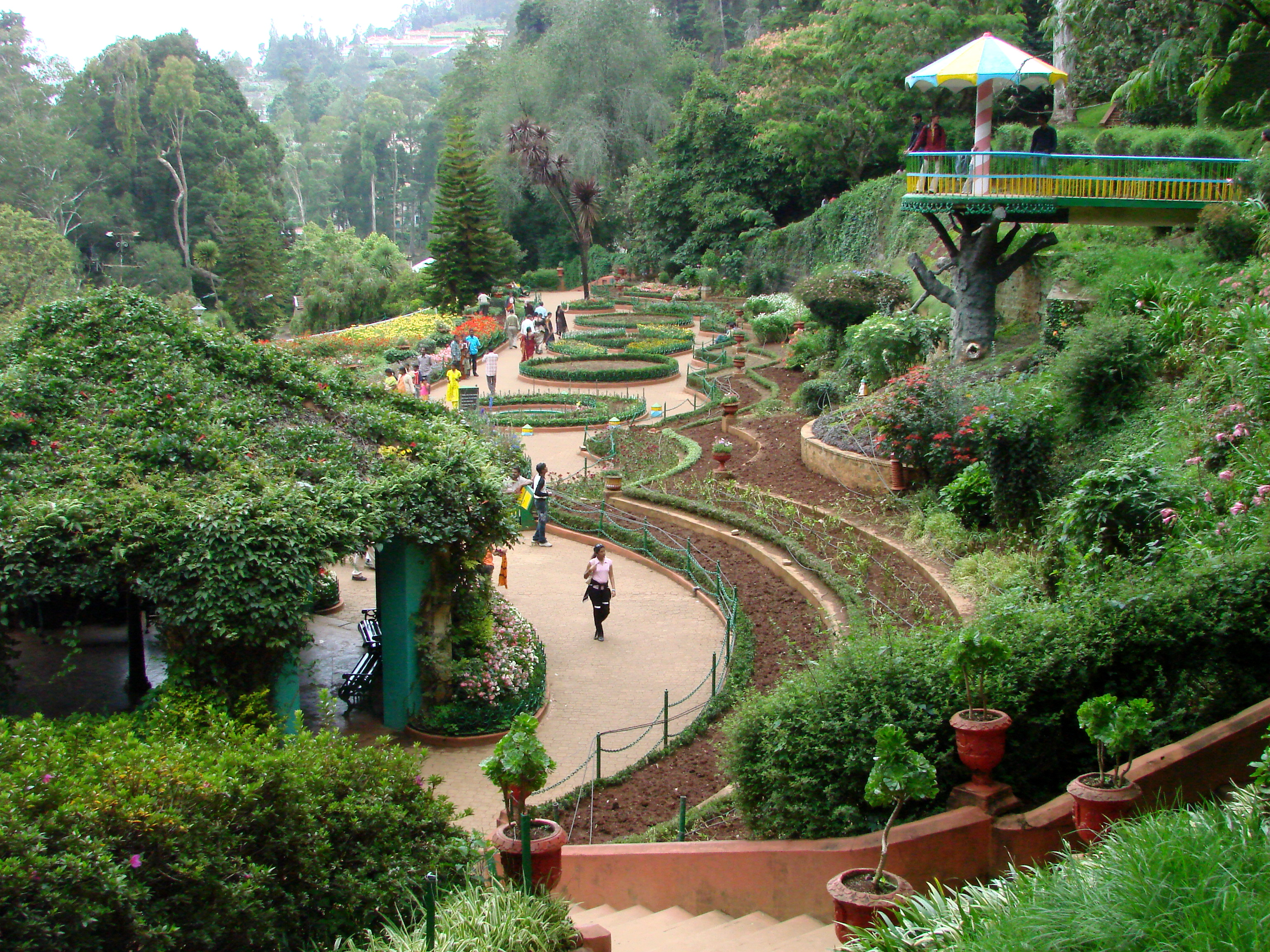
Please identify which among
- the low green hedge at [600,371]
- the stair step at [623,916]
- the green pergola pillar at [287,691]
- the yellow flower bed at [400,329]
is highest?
the yellow flower bed at [400,329]

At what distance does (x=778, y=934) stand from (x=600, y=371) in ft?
77.0

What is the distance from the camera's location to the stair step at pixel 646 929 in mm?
5117

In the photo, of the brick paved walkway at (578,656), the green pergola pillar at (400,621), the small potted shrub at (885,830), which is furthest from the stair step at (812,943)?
the green pergola pillar at (400,621)

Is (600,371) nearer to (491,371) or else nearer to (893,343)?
(491,371)

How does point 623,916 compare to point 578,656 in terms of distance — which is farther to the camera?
point 578,656

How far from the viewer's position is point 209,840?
4414 mm

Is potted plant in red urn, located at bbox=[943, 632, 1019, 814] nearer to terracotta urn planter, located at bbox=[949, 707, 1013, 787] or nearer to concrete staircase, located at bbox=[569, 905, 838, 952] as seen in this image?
terracotta urn planter, located at bbox=[949, 707, 1013, 787]

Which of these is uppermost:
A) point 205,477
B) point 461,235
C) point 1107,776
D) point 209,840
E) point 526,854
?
point 461,235

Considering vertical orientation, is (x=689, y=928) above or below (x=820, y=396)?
below

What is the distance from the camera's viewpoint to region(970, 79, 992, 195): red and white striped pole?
16188 mm

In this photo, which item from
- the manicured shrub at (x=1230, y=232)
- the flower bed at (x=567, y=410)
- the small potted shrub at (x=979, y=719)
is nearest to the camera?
the small potted shrub at (x=979, y=719)

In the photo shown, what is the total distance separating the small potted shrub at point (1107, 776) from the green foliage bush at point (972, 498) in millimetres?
7105

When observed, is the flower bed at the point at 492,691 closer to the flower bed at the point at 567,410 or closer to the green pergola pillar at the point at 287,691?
the green pergola pillar at the point at 287,691

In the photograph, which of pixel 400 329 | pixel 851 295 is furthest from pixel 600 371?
pixel 400 329
